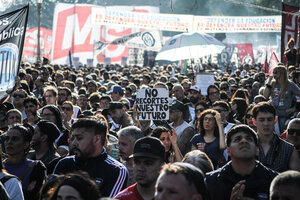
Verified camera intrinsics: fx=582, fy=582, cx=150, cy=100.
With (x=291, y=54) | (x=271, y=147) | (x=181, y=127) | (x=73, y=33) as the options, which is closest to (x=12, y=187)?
(x=271, y=147)

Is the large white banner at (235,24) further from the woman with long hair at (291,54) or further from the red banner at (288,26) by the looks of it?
the woman with long hair at (291,54)

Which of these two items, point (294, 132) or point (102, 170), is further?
point (294, 132)

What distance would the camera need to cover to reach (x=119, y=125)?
9.30 meters

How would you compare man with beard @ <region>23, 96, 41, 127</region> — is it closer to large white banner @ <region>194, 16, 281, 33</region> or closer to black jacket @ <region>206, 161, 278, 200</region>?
black jacket @ <region>206, 161, 278, 200</region>

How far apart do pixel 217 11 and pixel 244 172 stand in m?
71.9

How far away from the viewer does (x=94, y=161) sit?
5.22 meters

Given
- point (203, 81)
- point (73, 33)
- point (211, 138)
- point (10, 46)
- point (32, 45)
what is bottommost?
point (211, 138)

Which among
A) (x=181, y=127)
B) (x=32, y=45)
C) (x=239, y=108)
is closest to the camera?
(x=181, y=127)

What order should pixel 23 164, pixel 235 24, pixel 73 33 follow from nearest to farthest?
pixel 23 164 < pixel 235 24 < pixel 73 33

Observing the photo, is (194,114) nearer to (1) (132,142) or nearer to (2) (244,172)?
(1) (132,142)

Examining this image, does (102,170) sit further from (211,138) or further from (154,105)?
(154,105)

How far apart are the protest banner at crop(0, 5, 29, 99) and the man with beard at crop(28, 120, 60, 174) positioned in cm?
262

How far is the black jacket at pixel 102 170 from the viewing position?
510 centimetres

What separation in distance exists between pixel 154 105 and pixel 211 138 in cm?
144
